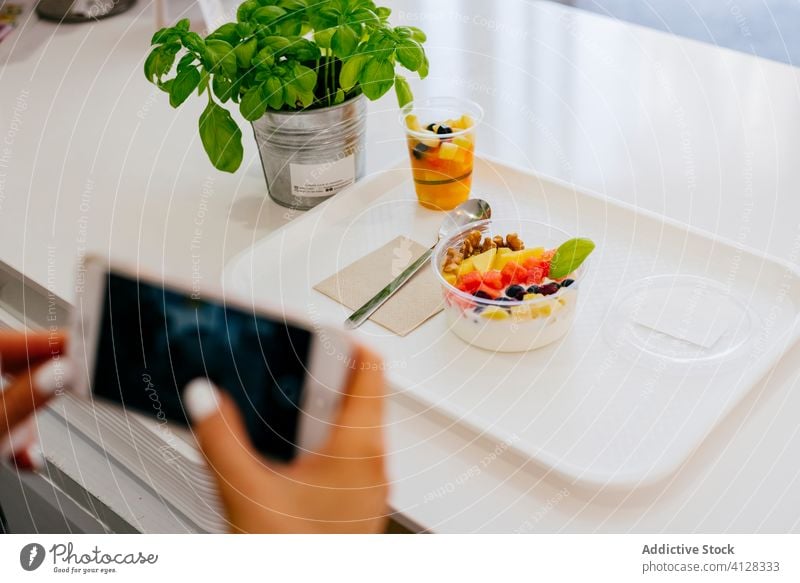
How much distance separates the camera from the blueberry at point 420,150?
741 millimetres

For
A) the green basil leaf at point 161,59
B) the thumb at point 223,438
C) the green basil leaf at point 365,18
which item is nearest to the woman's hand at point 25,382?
the thumb at point 223,438

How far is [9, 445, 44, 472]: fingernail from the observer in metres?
0.63

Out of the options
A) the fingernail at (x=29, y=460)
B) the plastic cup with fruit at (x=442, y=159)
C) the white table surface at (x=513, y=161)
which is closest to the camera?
the white table surface at (x=513, y=161)

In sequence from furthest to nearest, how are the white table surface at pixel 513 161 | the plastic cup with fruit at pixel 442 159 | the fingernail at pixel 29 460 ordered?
1. the plastic cup with fruit at pixel 442 159
2. the fingernail at pixel 29 460
3. the white table surface at pixel 513 161

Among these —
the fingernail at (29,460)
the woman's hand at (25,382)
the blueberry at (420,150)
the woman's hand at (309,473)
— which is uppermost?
the blueberry at (420,150)

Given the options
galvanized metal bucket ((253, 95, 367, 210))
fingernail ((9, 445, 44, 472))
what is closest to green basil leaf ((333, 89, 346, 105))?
galvanized metal bucket ((253, 95, 367, 210))

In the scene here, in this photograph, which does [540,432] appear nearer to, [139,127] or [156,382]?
[156,382]

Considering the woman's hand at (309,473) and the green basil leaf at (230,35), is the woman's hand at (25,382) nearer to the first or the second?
the woman's hand at (309,473)

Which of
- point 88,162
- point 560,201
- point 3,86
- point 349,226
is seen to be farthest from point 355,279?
point 3,86

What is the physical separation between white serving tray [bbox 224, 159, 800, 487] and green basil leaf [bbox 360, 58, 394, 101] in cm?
9

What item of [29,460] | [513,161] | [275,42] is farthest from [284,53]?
[29,460]

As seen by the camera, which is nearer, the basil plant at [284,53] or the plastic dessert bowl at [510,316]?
the plastic dessert bowl at [510,316]

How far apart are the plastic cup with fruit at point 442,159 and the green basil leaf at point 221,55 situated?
0.47 ft

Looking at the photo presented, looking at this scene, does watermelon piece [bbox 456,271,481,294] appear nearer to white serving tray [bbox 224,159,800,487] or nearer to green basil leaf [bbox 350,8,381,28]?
white serving tray [bbox 224,159,800,487]
